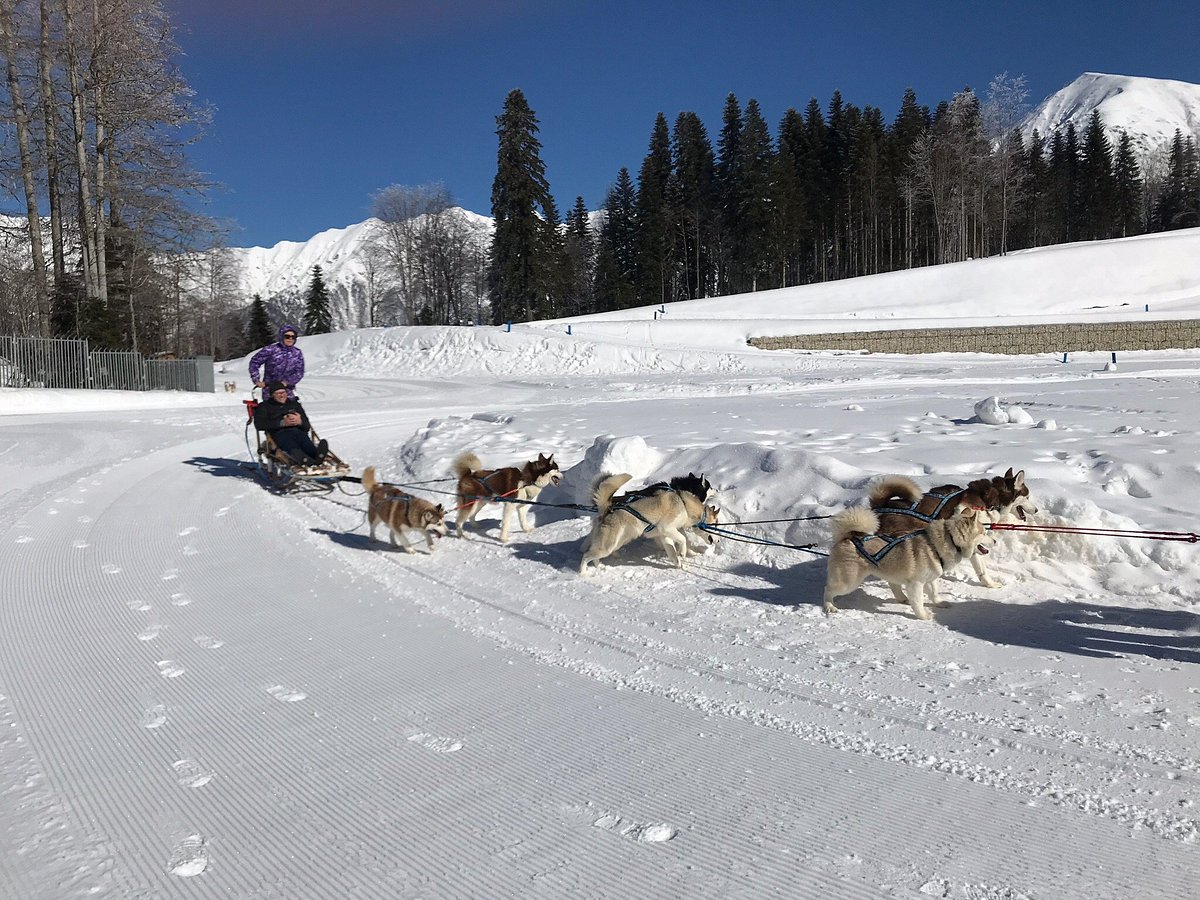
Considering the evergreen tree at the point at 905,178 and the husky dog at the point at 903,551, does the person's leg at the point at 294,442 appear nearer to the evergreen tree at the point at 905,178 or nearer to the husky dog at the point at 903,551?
the husky dog at the point at 903,551

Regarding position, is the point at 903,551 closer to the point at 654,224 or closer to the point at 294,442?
the point at 294,442

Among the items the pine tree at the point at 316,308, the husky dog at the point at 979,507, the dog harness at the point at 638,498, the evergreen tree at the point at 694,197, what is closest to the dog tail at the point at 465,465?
the dog harness at the point at 638,498

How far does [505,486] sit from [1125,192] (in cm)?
9194

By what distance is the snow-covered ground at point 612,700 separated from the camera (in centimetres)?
263

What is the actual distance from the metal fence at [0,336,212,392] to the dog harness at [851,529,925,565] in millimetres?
28180

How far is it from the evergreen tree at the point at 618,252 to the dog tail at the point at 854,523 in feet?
202

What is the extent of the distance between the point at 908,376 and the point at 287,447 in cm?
2033

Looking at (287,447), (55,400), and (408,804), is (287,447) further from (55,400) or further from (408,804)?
(55,400)

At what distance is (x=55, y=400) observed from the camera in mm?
22719

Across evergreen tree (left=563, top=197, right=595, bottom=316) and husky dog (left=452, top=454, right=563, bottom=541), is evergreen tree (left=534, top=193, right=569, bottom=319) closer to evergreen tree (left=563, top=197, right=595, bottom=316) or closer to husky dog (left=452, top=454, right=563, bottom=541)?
evergreen tree (left=563, top=197, right=595, bottom=316)

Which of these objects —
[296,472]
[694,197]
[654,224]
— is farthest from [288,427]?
[694,197]

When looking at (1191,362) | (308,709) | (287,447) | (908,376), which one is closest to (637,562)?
(308,709)

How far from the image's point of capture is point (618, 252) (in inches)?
2803

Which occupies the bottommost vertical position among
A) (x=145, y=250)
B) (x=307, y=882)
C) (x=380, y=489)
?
(x=307, y=882)
